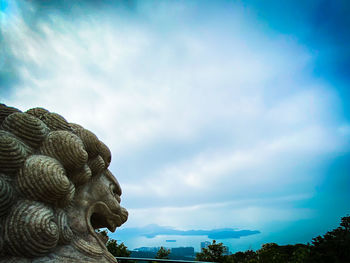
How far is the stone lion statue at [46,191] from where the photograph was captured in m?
1.80

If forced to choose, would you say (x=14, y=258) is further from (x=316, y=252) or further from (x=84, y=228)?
(x=316, y=252)

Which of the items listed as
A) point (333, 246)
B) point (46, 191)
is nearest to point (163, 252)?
point (333, 246)

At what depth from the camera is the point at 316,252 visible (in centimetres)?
366

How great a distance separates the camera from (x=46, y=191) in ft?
6.40

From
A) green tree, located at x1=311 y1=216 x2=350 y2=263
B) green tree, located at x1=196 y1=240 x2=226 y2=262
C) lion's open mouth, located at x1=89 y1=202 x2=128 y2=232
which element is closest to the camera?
lion's open mouth, located at x1=89 y1=202 x2=128 y2=232

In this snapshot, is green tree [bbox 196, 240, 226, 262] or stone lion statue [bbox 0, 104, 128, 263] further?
green tree [bbox 196, 240, 226, 262]

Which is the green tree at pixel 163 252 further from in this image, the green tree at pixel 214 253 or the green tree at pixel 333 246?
the green tree at pixel 333 246

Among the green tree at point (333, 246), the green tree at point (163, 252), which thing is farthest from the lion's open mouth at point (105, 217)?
the green tree at point (163, 252)

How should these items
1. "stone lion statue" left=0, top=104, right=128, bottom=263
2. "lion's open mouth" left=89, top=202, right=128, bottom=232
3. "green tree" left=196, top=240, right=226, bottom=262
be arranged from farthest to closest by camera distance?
"green tree" left=196, top=240, right=226, bottom=262 → "lion's open mouth" left=89, top=202, right=128, bottom=232 → "stone lion statue" left=0, top=104, right=128, bottom=263

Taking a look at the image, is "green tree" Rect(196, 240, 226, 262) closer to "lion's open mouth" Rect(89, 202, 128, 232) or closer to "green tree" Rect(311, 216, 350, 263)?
"green tree" Rect(311, 216, 350, 263)

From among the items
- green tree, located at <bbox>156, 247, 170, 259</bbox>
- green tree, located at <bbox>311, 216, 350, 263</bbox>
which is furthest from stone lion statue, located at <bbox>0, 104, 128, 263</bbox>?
green tree, located at <bbox>156, 247, 170, 259</bbox>

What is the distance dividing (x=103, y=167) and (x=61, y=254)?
38.5 inches

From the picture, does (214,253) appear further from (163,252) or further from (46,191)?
(46,191)

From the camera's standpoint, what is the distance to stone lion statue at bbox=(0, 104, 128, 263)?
1.80 metres
